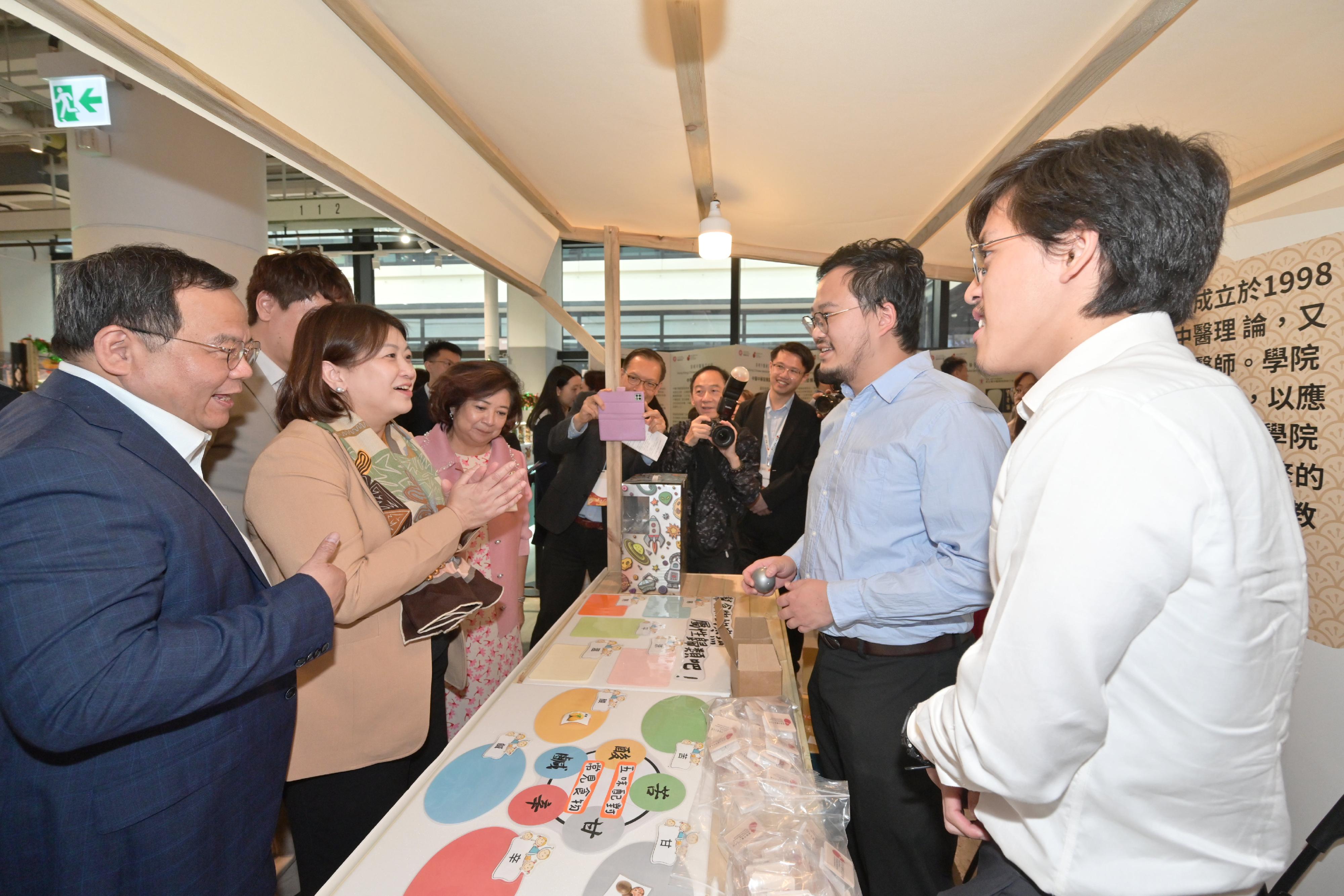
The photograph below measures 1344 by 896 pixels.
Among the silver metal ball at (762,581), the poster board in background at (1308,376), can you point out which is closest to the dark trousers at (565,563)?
the silver metal ball at (762,581)

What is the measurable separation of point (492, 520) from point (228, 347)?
3.72 feet

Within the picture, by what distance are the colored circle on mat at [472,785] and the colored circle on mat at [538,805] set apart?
0.10ft

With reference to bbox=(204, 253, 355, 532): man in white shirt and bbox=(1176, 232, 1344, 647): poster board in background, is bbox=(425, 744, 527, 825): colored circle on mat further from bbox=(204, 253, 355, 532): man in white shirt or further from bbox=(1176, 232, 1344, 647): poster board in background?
bbox=(1176, 232, 1344, 647): poster board in background

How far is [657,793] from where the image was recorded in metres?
1.17

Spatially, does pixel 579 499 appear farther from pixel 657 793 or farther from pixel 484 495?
pixel 657 793

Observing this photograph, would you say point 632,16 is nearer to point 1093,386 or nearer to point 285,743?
point 1093,386

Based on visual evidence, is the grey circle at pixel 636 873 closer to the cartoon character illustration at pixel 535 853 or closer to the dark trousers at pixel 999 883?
the cartoon character illustration at pixel 535 853

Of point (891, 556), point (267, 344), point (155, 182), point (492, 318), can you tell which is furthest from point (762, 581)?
point (492, 318)

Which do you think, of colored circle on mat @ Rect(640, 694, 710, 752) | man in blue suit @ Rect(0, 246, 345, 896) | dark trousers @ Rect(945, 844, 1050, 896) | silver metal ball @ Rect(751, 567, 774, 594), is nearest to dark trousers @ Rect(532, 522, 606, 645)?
silver metal ball @ Rect(751, 567, 774, 594)

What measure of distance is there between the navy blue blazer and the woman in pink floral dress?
1.06 m

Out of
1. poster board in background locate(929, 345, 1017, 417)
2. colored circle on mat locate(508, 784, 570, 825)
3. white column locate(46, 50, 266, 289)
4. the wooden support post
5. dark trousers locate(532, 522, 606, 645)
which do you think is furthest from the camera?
poster board in background locate(929, 345, 1017, 417)

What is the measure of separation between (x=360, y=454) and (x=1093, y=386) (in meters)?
1.49

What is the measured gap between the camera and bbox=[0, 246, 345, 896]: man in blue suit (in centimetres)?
85

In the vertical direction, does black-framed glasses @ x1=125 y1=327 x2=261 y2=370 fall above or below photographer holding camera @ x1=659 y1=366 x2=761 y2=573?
above
